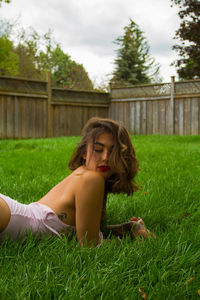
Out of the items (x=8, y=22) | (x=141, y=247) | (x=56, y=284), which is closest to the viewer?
(x=56, y=284)

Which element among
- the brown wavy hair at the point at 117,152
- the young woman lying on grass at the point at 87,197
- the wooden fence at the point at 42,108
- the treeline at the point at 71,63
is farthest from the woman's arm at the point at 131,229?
the treeline at the point at 71,63

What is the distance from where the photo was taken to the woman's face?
188 cm

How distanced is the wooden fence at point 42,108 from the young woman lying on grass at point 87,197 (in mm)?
8678

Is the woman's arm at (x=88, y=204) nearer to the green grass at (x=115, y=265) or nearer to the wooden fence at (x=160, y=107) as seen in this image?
the green grass at (x=115, y=265)

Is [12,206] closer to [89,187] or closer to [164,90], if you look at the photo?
[89,187]

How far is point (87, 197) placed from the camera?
68.5 inches

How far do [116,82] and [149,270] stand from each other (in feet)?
74.8

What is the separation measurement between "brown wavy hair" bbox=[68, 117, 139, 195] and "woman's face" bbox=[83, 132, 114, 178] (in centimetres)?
2

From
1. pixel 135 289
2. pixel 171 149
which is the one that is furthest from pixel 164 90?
pixel 135 289

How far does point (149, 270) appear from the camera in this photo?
146 centimetres

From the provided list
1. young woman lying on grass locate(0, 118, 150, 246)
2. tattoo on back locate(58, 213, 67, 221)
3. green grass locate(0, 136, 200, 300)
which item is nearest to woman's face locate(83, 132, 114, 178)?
young woman lying on grass locate(0, 118, 150, 246)

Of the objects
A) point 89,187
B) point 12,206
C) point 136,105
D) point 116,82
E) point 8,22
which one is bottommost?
point 12,206

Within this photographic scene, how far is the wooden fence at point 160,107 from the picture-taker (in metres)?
10.8

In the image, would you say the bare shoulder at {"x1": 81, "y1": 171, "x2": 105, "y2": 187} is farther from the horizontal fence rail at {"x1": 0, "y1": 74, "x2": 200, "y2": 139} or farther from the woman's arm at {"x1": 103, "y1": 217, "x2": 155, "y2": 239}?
the horizontal fence rail at {"x1": 0, "y1": 74, "x2": 200, "y2": 139}
